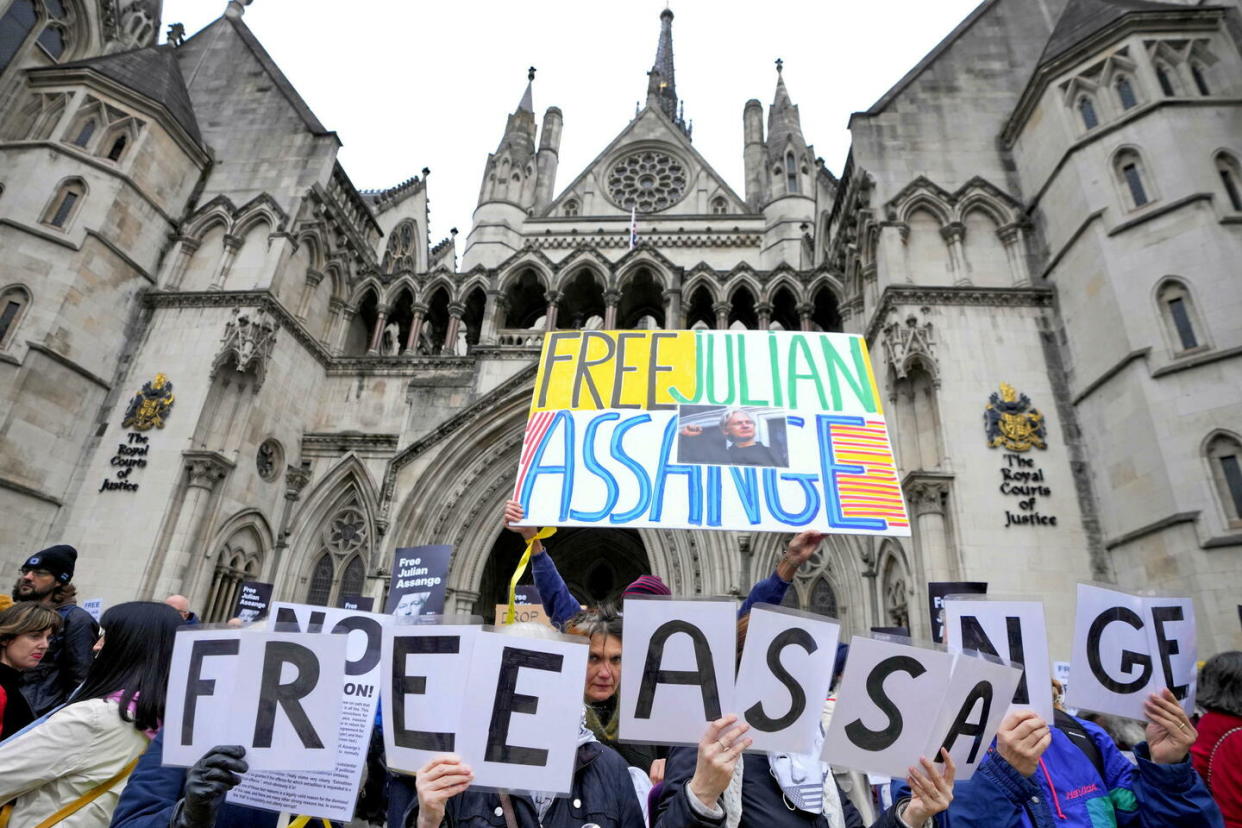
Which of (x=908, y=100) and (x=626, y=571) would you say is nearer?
(x=908, y=100)

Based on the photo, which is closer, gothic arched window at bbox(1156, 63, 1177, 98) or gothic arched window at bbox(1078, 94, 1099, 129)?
gothic arched window at bbox(1156, 63, 1177, 98)

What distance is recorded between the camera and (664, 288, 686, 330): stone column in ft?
53.3

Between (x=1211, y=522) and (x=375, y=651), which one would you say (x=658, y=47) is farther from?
(x=375, y=651)

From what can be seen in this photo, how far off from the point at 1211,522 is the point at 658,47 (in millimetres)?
63252

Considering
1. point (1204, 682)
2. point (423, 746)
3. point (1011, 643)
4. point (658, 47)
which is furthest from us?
point (658, 47)

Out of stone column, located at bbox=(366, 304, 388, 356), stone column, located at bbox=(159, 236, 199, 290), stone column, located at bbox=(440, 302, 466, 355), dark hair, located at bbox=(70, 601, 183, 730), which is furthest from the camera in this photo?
stone column, located at bbox=(366, 304, 388, 356)

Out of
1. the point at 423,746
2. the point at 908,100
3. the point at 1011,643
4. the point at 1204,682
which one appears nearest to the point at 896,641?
the point at 1011,643

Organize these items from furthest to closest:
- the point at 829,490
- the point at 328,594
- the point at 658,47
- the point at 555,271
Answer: the point at 658,47, the point at 555,271, the point at 328,594, the point at 829,490

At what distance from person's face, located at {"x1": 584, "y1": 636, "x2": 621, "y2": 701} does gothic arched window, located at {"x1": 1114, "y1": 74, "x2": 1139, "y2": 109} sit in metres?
14.2

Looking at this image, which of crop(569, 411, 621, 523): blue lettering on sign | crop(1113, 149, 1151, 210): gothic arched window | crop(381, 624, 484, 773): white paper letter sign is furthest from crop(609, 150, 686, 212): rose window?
crop(381, 624, 484, 773): white paper letter sign

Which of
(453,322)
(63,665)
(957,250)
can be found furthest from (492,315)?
(63,665)

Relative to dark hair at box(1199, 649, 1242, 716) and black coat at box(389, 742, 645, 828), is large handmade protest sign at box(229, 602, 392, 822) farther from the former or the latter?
dark hair at box(1199, 649, 1242, 716)

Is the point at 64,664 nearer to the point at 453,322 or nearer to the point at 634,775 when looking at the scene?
the point at 634,775

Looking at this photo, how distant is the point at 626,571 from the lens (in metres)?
18.1
